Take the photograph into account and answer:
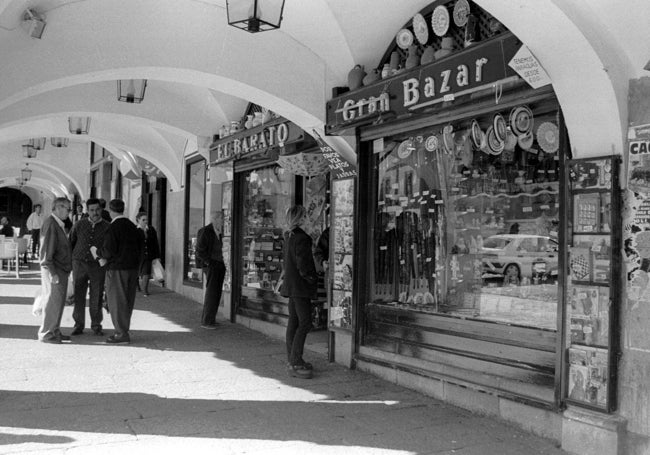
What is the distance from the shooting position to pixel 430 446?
→ 4.00 meters

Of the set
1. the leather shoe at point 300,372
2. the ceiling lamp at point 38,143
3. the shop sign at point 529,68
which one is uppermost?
the ceiling lamp at point 38,143

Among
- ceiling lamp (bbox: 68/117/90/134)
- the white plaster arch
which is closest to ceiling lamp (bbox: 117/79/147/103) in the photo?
ceiling lamp (bbox: 68/117/90/134)

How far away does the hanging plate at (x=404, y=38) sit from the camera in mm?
5660

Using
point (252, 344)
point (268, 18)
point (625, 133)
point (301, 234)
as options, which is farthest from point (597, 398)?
point (252, 344)

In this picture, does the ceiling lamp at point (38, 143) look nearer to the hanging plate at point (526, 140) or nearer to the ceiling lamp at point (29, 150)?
the ceiling lamp at point (29, 150)

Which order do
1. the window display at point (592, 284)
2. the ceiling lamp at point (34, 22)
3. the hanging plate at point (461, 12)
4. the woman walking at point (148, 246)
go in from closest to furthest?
the window display at point (592, 284), the hanging plate at point (461, 12), the ceiling lamp at point (34, 22), the woman walking at point (148, 246)

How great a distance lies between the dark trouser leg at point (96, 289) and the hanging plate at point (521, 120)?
16.8ft

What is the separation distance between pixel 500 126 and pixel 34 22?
14.2ft

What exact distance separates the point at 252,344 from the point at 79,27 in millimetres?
3788

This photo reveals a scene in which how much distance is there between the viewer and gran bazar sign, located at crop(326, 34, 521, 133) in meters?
4.48

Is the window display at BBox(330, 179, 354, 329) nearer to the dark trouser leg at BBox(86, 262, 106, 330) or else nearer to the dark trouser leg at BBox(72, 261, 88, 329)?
the dark trouser leg at BBox(86, 262, 106, 330)

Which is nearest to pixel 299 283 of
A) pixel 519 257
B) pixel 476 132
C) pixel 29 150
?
pixel 519 257

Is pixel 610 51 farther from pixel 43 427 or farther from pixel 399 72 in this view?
pixel 43 427

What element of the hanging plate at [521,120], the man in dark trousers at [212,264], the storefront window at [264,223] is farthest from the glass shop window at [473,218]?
the man in dark trousers at [212,264]
